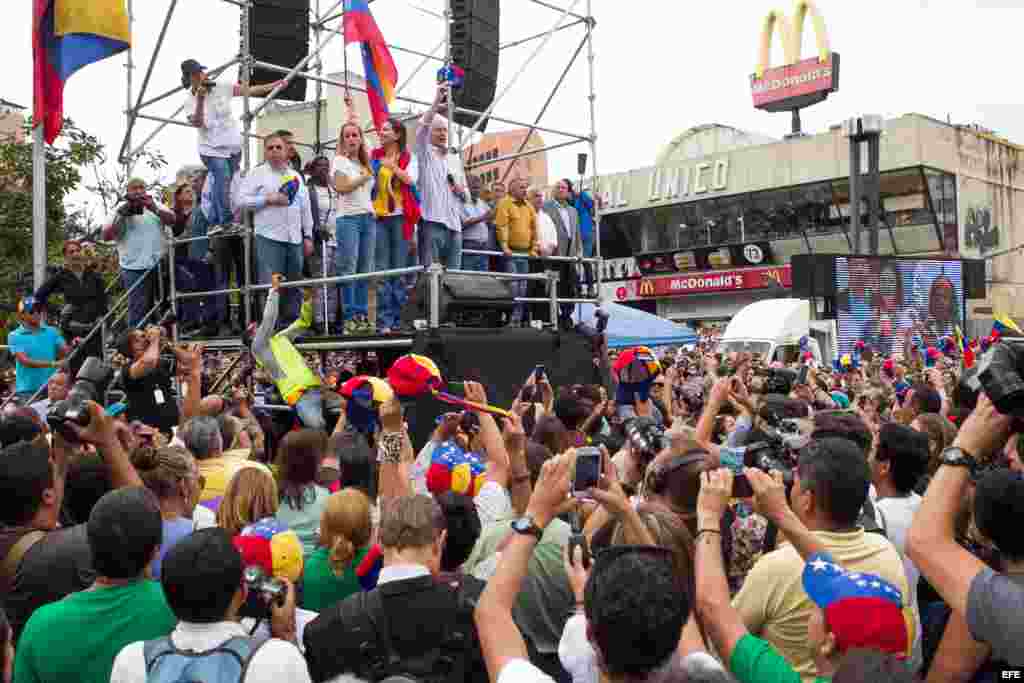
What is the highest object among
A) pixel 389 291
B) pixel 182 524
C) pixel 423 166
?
pixel 423 166

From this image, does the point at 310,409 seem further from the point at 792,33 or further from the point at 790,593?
the point at 792,33

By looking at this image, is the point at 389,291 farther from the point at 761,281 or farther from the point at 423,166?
the point at 761,281

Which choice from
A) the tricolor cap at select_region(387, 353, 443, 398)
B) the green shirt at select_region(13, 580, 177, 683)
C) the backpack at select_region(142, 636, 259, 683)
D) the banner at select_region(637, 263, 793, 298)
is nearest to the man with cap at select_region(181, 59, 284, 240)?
the tricolor cap at select_region(387, 353, 443, 398)

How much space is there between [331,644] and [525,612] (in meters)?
0.80

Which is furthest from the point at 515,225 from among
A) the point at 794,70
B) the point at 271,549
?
the point at 794,70

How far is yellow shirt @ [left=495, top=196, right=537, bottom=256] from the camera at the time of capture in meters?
9.26

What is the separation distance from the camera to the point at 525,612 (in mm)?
2973

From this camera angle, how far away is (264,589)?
2.33m

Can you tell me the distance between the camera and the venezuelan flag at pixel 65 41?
8941 millimetres

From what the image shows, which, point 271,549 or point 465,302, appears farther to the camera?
point 465,302

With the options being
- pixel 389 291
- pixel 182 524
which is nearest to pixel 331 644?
pixel 182 524

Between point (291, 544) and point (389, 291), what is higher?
point (389, 291)

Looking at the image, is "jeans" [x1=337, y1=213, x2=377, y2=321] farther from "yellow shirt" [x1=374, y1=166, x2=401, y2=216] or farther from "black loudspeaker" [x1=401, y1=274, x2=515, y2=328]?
"black loudspeaker" [x1=401, y1=274, x2=515, y2=328]

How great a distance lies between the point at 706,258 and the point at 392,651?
3540 centimetres
